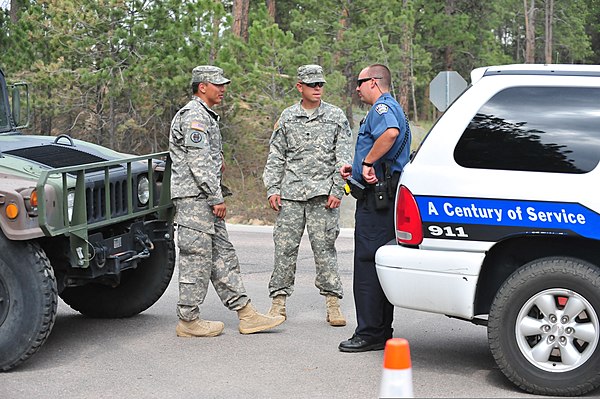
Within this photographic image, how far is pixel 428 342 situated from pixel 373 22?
65.8 feet

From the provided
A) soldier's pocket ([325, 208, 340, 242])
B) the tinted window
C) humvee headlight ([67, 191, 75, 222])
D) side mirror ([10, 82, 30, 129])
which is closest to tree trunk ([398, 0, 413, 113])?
side mirror ([10, 82, 30, 129])

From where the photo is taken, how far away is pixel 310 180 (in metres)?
7.07

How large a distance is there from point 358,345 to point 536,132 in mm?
1910

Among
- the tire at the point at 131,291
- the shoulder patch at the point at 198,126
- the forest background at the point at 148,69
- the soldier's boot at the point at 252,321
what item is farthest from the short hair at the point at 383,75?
the forest background at the point at 148,69

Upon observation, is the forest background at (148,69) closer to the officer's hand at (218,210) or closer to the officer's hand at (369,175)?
the officer's hand at (218,210)

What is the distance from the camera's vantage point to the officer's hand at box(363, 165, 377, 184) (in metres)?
6.20

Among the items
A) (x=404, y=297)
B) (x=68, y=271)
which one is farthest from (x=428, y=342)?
(x=68, y=271)

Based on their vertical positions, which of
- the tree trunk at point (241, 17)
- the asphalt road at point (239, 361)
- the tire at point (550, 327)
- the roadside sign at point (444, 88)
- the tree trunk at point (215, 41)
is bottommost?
the asphalt road at point (239, 361)

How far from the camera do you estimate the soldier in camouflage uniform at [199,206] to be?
6.62 m

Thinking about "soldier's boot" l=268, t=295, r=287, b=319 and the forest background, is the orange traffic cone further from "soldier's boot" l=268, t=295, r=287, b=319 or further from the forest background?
the forest background

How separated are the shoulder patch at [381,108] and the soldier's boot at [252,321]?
1740mm

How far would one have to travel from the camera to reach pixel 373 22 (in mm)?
25812

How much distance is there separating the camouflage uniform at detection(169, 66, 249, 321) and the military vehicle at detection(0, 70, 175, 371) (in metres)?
0.24

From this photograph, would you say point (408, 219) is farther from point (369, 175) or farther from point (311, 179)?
point (311, 179)
